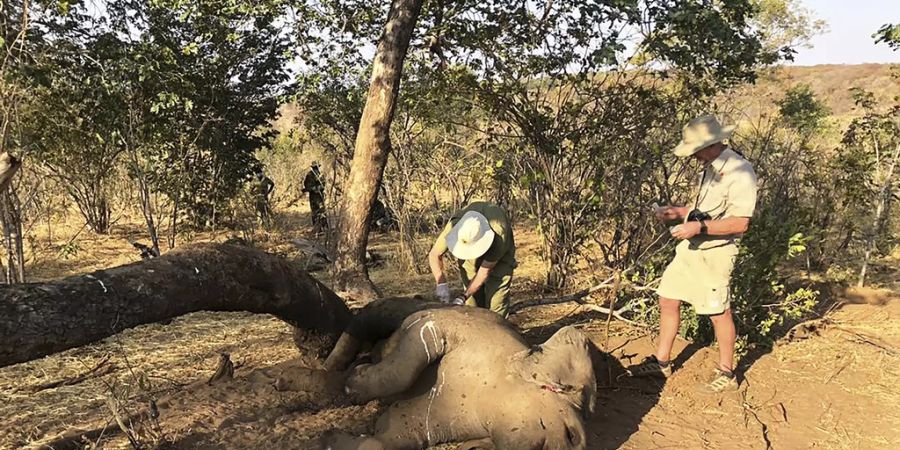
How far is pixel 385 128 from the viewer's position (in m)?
5.24

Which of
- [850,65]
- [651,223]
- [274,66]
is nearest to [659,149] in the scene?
[651,223]

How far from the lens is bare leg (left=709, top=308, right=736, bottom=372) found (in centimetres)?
377

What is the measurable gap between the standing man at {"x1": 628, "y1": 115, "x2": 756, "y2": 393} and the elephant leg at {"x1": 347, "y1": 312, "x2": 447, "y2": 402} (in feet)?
5.13

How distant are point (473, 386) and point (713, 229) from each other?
175cm

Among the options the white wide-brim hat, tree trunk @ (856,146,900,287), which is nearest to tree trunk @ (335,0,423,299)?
the white wide-brim hat

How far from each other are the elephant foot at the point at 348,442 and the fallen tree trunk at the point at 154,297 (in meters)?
0.82

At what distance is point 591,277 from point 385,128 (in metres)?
2.72

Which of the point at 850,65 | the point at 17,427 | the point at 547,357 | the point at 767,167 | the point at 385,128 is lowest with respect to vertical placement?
the point at 17,427

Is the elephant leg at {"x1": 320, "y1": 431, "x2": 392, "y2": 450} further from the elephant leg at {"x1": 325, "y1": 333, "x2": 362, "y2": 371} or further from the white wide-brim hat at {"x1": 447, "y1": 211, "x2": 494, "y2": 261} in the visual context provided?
the white wide-brim hat at {"x1": 447, "y1": 211, "x2": 494, "y2": 261}

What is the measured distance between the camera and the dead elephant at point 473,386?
113 inches

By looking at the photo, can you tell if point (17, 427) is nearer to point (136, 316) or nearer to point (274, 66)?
point (136, 316)

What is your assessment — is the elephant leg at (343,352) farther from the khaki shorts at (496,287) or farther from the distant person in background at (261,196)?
the distant person in background at (261,196)

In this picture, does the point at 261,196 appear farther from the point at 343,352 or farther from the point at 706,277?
the point at 706,277

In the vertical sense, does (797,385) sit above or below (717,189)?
below
